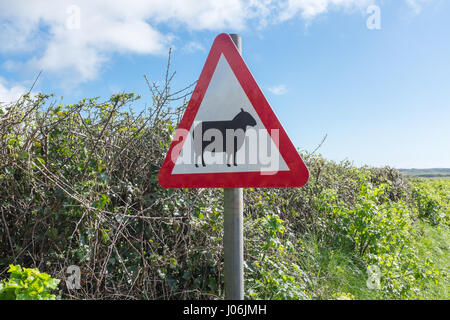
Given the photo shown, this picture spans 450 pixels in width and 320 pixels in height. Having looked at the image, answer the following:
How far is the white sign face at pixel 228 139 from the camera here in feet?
5.82

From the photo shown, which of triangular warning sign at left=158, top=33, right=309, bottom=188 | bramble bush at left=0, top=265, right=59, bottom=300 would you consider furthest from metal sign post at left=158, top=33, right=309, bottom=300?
bramble bush at left=0, top=265, right=59, bottom=300

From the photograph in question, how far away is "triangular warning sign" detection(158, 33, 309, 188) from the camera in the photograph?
177 cm

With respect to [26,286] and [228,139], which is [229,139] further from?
[26,286]

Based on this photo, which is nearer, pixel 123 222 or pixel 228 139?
pixel 228 139

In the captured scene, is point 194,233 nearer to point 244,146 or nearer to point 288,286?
point 288,286

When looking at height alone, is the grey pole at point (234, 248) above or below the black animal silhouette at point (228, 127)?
below

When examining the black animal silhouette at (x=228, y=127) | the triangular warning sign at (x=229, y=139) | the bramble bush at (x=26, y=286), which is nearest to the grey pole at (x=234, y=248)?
the triangular warning sign at (x=229, y=139)

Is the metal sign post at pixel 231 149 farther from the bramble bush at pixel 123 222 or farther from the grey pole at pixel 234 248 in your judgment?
the bramble bush at pixel 123 222

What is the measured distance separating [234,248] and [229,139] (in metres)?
0.59

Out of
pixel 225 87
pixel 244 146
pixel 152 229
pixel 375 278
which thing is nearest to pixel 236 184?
pixel 244 146

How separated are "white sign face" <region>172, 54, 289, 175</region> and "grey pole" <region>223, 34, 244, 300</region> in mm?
194

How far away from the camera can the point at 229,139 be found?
1.77 metres

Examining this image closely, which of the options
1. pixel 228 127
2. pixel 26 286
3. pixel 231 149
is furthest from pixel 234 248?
pixel 26 286
